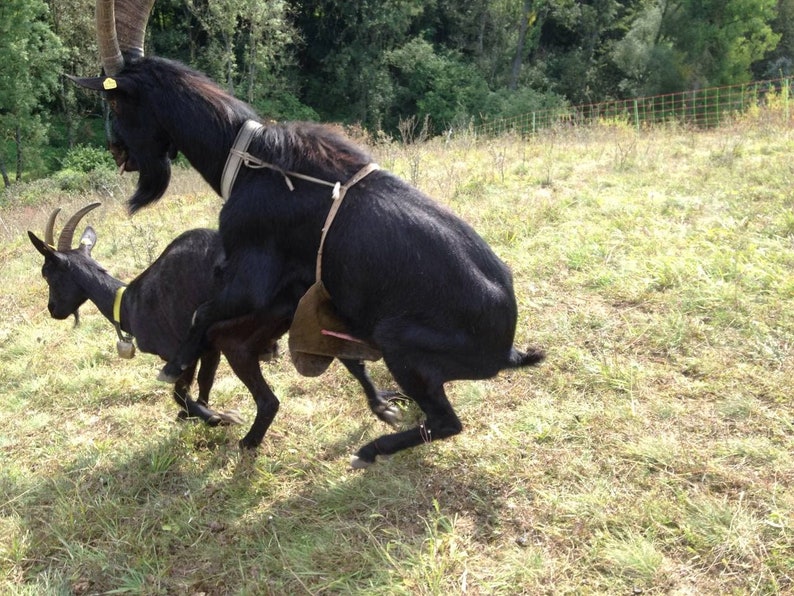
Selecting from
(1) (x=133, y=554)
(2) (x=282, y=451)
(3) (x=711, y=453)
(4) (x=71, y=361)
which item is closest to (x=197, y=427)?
(2) (x=282, y=451)

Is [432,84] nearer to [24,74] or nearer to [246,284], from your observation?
[24,74]

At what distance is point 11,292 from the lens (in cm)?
714

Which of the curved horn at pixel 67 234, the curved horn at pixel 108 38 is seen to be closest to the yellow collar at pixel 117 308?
the curved horn at pixel 67 234

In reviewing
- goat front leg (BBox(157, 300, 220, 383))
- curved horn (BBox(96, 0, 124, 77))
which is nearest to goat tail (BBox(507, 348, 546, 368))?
goat front leg (BBox(157, 300, 220, 383))

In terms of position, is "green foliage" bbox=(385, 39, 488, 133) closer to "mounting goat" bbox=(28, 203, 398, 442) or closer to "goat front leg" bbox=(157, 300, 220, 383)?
"mounting goat" bbox=(28, 203, 398, 442)

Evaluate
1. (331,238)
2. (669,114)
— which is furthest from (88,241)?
(669,114)

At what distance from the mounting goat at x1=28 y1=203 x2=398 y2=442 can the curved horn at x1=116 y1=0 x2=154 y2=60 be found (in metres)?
1.14

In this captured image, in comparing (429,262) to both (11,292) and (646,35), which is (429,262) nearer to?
(11,292)

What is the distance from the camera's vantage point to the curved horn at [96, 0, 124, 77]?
3260mm

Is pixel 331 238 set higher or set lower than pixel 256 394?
higher

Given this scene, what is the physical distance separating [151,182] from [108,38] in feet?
2.63

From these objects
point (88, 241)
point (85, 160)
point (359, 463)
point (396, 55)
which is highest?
point (396, 55)

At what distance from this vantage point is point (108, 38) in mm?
3342

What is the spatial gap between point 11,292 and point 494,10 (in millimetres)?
37751
